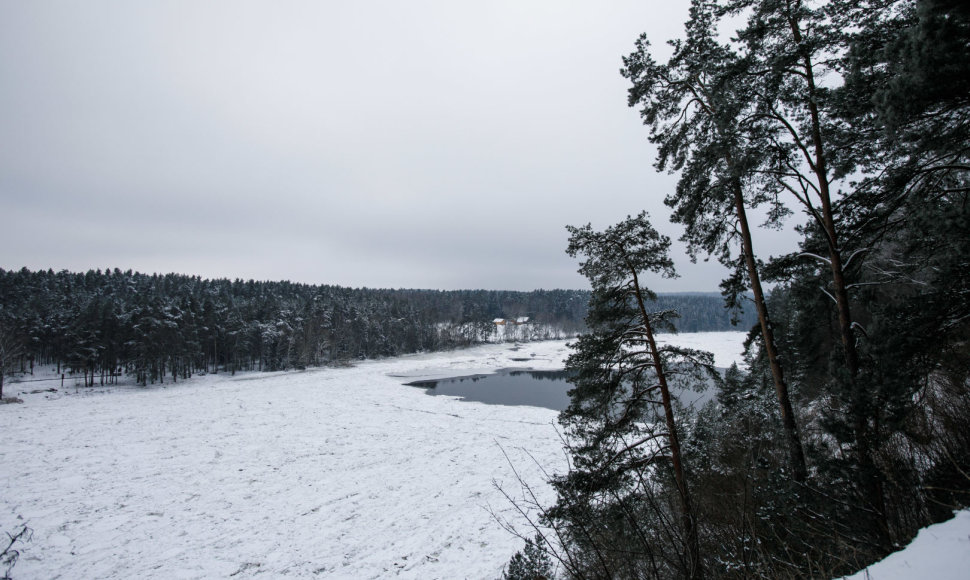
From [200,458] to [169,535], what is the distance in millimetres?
8747

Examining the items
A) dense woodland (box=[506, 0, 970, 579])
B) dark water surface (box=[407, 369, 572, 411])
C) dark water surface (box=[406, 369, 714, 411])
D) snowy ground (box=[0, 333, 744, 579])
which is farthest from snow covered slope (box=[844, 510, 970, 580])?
dark water surface (box=[406, 369, 714, 411])

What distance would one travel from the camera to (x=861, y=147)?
5.85 metres

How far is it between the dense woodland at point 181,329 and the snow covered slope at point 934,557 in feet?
41.2

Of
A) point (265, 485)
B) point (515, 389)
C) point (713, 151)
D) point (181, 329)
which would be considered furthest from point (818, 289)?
point (181, 329)

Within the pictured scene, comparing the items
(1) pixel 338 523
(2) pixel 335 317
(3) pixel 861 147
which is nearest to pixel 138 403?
(1) pixel 338 523

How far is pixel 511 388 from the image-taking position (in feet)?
147

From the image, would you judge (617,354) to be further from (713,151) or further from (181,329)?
(181,329)

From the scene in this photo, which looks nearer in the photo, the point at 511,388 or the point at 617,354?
the point at 617,354

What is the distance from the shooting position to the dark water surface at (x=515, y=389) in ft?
120

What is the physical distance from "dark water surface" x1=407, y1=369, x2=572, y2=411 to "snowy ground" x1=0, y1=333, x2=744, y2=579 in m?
6.08

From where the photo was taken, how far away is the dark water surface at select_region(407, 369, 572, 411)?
37.2 m

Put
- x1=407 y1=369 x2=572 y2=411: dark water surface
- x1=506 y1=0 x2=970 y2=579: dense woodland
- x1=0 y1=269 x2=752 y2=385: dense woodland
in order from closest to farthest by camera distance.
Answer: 1. x1=506 y1=0 x2=970 y2=579: dense woodland
2. x1=407 y1=369 x2=572 y2=411: dark water surface
3. x1=0 y1=269 x2=752 y2=385: dense woodland

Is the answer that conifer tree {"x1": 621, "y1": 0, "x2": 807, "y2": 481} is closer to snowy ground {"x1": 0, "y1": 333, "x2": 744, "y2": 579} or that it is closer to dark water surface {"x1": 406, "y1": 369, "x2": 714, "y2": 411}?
snowy ground {"x1": 0, "y1": 333, "x2": 744, "y2": 579}

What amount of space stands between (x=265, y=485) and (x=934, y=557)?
19797 millimetres
